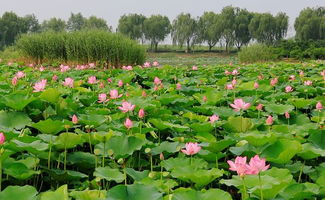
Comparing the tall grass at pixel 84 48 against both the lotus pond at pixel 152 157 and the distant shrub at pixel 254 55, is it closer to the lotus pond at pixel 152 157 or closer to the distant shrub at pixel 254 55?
the lotus pond at pixel 152 157

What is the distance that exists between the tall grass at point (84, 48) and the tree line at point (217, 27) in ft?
119

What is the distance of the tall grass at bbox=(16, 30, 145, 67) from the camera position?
361 inches

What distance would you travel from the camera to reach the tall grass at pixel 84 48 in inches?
361

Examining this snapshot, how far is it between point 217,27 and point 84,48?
4019 cm

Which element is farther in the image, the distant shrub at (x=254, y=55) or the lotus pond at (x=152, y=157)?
the distant shrub at (x=254, y=55)

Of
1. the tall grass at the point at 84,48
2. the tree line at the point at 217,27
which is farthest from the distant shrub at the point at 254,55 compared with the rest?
the tree line at the point at 217,27

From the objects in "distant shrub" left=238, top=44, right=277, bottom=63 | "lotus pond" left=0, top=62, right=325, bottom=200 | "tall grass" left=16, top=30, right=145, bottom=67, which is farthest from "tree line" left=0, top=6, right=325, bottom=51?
"lotus pond" left=0, top=62, right=325, bottom=200

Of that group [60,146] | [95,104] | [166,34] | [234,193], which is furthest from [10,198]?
[166,34]

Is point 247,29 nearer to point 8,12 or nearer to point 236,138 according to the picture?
point 8,12

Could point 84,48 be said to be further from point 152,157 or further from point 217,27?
point 217,27

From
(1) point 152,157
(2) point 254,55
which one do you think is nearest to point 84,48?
(1) point 152,157

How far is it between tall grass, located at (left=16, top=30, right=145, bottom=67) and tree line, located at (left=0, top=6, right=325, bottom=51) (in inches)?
1431

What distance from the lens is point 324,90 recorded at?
3543 millimetres

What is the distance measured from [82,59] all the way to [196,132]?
25.7 ft
